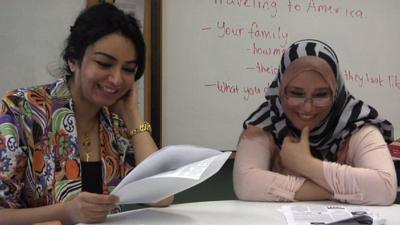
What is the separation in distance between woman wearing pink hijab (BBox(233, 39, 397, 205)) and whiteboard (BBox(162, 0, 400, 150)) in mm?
463

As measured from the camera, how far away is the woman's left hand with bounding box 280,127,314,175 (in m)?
1.29

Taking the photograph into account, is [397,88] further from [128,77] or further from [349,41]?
[128,77]

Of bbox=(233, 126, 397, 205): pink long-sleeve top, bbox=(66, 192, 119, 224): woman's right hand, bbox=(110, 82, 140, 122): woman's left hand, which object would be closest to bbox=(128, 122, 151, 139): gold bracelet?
bbox=(110, 82, 140, 122): woman's left hand

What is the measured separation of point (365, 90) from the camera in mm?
2090

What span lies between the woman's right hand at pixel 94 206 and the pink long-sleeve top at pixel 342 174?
459 mm

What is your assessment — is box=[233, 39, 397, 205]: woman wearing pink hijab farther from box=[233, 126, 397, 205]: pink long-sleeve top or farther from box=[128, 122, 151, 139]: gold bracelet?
box=[128, 122, 151, 139]: gold bracelet

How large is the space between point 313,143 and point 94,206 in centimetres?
77

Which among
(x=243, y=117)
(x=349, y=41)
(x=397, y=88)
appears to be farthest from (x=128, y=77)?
(x=397, y=88)

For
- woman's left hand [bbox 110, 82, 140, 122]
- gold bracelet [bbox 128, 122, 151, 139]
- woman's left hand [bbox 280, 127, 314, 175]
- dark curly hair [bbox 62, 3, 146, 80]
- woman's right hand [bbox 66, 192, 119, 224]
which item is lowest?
woman's right hand [bbox 66, 192, 119, 224]

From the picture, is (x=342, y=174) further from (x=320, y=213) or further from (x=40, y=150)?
(x=40, y=150)

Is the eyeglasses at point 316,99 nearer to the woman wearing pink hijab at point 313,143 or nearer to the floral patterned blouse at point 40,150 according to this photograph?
the woman wearing pink hijab at point 313,143

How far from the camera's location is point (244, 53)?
6.50 ft

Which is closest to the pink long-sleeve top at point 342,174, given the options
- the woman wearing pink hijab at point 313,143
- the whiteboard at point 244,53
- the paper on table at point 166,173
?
the woman wearing pink hijab at point 313,143

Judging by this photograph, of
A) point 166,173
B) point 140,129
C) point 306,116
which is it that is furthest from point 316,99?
point 166,173
